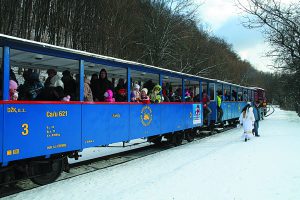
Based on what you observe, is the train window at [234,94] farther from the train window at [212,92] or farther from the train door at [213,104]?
the train door at [213,104]

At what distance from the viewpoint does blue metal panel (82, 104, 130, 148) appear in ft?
28.2

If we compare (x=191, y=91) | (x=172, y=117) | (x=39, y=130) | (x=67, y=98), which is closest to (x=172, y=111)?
(x=172, y=117)

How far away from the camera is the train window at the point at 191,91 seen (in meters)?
16.1

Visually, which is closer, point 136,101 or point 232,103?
point 136,101

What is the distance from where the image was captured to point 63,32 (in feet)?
82.7

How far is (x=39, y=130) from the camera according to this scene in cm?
716

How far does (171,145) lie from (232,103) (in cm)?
1003

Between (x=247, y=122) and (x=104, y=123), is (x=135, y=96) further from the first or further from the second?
(x=247, y=122)

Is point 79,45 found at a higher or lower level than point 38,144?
higher

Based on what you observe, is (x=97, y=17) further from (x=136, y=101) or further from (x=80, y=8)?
(x=136, y=101)

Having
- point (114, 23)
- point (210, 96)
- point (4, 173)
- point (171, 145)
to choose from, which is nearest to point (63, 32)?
point (114, 23)

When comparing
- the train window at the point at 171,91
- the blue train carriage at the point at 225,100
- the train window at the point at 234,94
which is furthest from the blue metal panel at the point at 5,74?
the train window at the point at 234,94


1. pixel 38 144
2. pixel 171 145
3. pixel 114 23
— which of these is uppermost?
pixel 114 23

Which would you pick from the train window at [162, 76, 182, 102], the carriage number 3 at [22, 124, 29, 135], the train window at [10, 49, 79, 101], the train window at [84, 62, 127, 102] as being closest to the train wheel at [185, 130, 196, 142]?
the train window at [162, 76, 182, 102]
